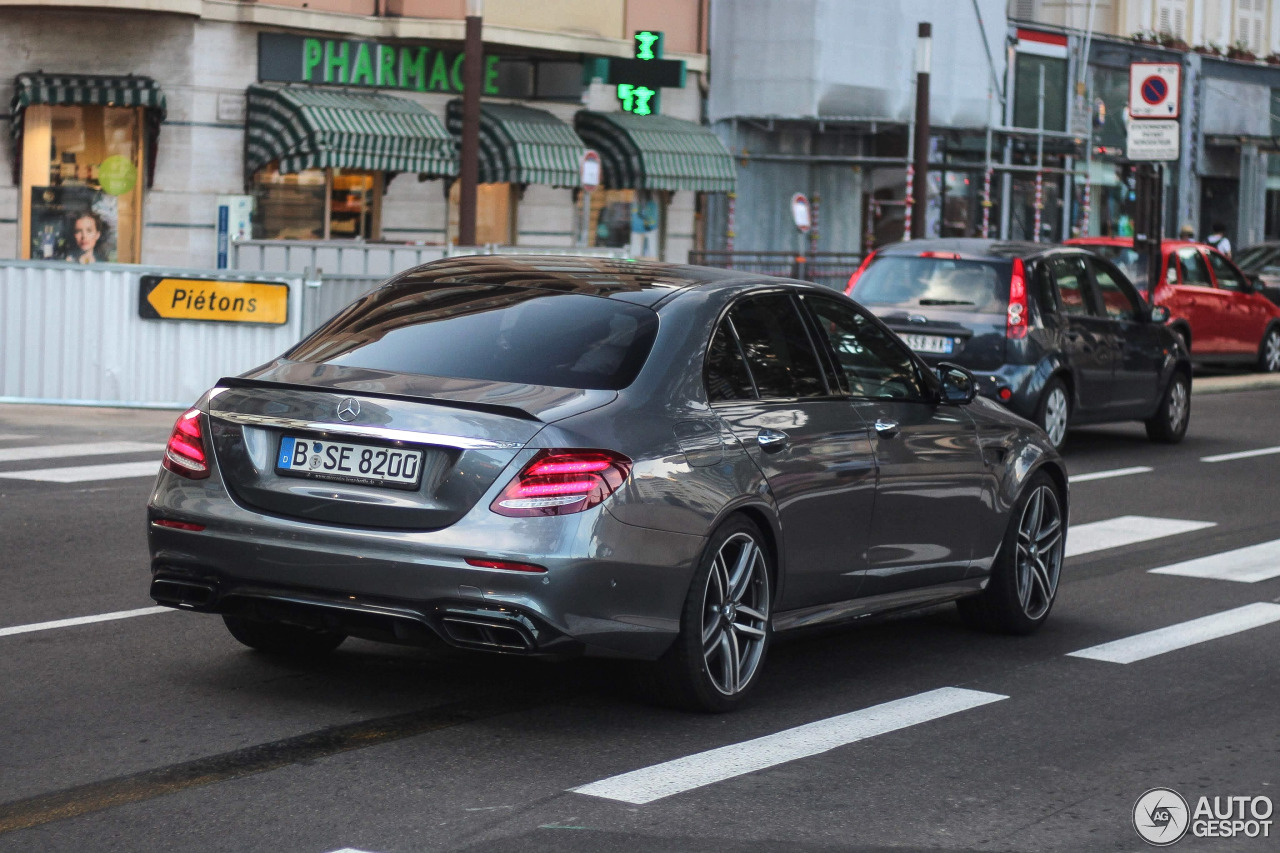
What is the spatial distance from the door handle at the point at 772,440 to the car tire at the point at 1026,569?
5.85 feet

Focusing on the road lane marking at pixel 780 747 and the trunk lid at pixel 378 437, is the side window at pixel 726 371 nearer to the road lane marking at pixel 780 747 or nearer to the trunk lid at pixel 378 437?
the trunk lid at pixel 378 437

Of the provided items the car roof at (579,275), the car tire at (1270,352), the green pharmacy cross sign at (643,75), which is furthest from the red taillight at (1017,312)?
the car tire at (1270,352)

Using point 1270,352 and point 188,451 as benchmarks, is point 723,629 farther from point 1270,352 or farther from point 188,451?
point 1270,352

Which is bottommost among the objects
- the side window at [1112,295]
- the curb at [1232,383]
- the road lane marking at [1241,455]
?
the road lane marking at [1241,455]

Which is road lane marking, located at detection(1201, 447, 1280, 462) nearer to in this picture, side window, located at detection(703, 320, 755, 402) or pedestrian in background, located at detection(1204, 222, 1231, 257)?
side window, located at detection(703, 320, 755, 402)

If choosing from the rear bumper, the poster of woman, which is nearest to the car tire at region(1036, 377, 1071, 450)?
the rear bumper

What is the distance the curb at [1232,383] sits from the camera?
2278 centimetres

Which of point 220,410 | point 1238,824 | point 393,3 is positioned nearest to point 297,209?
point 393,3

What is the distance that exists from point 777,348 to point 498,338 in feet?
3.41

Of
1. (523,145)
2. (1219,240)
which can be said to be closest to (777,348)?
(523,145)

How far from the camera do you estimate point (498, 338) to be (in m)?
6.42

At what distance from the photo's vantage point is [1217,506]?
1280 cm

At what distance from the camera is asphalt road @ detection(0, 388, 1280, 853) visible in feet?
16.6

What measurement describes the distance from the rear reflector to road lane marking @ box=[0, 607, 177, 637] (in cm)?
117
